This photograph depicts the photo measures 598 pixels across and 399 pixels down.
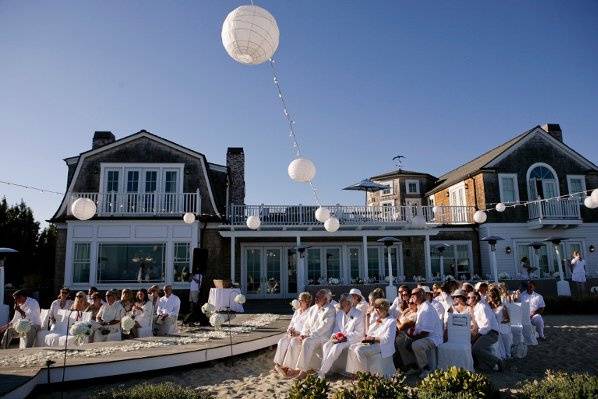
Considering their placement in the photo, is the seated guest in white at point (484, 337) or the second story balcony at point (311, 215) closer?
the seated guest in white at point (484, 337)

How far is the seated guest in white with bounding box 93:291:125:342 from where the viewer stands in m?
8.57

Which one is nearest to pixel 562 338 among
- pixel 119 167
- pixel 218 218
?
pixel 218 218

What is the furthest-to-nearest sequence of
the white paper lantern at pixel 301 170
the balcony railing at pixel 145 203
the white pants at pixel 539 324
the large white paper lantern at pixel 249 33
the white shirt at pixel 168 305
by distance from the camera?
the balcony railing at pixel 145 203
the white shirt at pixel 168 305
the white pants at pixel 539 324
the white paper lantern at pixel 301 170
the large white paper lantern at pixel 249 33

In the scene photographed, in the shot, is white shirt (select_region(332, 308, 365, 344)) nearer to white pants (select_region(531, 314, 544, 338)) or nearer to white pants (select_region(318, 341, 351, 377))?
white pants (select_region(318, 341, 351, 377))

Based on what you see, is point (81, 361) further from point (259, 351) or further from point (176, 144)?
point (176, 144)

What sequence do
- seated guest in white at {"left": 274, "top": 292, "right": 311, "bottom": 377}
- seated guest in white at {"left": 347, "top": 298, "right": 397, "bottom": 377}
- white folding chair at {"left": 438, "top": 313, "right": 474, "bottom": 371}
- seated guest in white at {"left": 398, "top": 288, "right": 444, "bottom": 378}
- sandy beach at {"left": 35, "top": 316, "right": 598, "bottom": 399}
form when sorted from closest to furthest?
sandy beach at {"left": 35, "top": 316, "right": 598, "bottom": 399} < seated guest in white at {"left": 347, "top": 298, "right": 397, "bottom": 377} < white folding chair at {"left": 438, "top": 313, "right": 474, "bottom": 371} < seated guest in white at {"left": 398, "top": 288, "right": 444, "bottom": 378} < seated guest in white at {"left": 274, "top": 292, "right": 311, "bottom": 377}

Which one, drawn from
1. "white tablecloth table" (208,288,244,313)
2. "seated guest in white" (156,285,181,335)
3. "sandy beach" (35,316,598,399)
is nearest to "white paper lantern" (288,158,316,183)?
"sandy beach" (35,316,598,399)

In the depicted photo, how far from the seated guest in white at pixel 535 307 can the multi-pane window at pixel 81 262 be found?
564 inches

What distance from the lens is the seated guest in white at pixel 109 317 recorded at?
857cm

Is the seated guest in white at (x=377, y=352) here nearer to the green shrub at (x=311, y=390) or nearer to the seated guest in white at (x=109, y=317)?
the green shrub at (x=311, y=390)

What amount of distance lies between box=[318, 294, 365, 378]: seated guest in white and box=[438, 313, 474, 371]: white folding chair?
49.6 inches

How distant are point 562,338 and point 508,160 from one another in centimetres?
1245

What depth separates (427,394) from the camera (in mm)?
3818

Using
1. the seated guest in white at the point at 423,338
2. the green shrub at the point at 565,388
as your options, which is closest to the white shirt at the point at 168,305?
the seated guest in white at the point at 423,338
